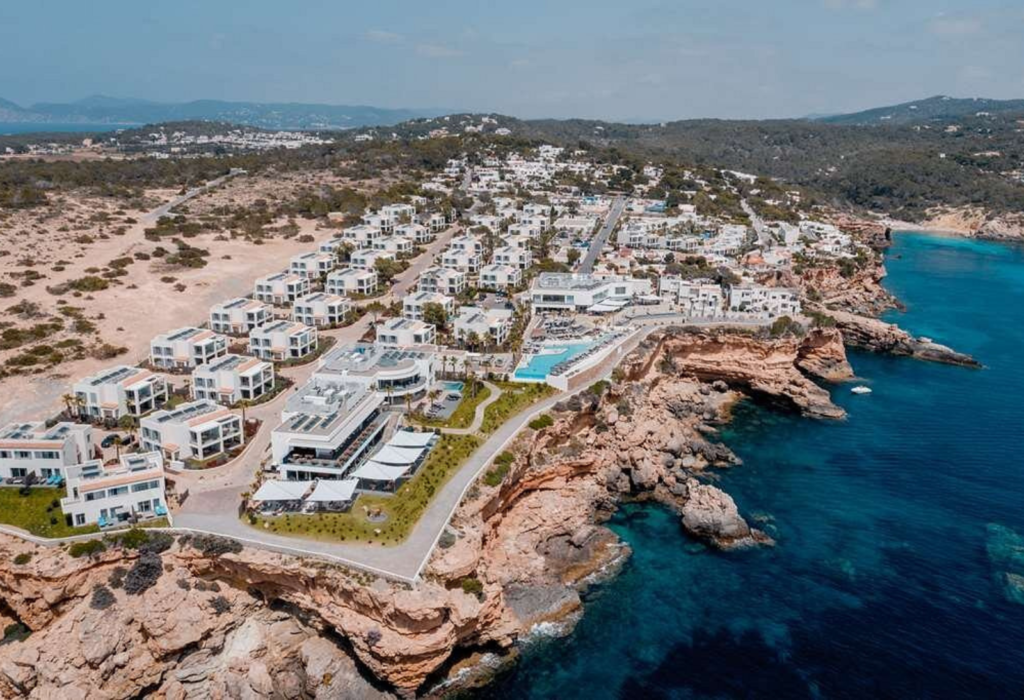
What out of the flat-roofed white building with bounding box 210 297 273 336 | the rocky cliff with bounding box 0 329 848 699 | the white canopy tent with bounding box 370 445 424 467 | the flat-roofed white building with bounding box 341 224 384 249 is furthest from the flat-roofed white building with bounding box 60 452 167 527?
the flat-roofed white building with bounding box 341 224 384 249

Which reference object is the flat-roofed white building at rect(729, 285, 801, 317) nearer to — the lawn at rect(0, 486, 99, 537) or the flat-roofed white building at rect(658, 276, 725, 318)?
the flat-roofed white building at rect(658, 276, 725, 318)

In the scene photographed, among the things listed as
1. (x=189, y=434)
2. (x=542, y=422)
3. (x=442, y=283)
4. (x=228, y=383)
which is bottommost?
(x=228, y=383)

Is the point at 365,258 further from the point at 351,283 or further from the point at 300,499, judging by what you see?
the point at 300,499

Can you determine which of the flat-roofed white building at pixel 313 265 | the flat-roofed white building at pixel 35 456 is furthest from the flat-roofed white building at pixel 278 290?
the flat-roofed white building at pixel 35 456

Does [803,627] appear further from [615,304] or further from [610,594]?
[615,304]

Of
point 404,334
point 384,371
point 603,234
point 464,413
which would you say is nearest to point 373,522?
point 464,413

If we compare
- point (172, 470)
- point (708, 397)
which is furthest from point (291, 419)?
point (708, 397)
